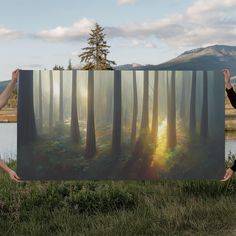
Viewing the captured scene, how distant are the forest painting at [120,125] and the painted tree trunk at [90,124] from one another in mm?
14

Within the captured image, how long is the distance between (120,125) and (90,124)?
1.35ft

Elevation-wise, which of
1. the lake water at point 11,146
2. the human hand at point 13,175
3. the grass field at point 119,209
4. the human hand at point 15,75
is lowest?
the lake water at point 11,146

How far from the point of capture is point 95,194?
328 inches

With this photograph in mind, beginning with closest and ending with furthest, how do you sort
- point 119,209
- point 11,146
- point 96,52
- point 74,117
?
1. point 74,117
2. point 119,209
3. point 11,146
4. point 96,52

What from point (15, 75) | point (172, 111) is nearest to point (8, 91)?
point (15, 75)

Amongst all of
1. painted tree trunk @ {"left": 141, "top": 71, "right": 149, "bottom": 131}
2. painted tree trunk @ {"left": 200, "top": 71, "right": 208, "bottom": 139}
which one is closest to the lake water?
painted tree trunk @ {"left": 141, "top": 71, "right": 149, "bottom": 131}

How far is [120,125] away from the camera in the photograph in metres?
6.63

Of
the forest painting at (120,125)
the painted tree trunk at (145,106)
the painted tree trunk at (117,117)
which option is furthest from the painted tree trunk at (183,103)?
the painted tree trunk at (117,117)

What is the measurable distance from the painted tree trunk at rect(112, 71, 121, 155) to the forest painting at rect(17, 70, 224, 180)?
14 millimetres

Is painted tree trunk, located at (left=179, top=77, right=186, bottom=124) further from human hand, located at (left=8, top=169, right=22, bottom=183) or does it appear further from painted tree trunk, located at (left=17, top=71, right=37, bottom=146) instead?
human hand, located at (left=8, top=169, right=22, bottom=183)

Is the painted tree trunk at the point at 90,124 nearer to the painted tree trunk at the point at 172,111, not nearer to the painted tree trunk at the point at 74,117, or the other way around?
the painted tree trunk at the point at 74,117

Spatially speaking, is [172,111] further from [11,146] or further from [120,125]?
[11,146]

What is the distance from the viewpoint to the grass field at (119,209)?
6645mm

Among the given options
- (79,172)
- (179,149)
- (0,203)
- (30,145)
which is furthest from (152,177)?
(0,203)
